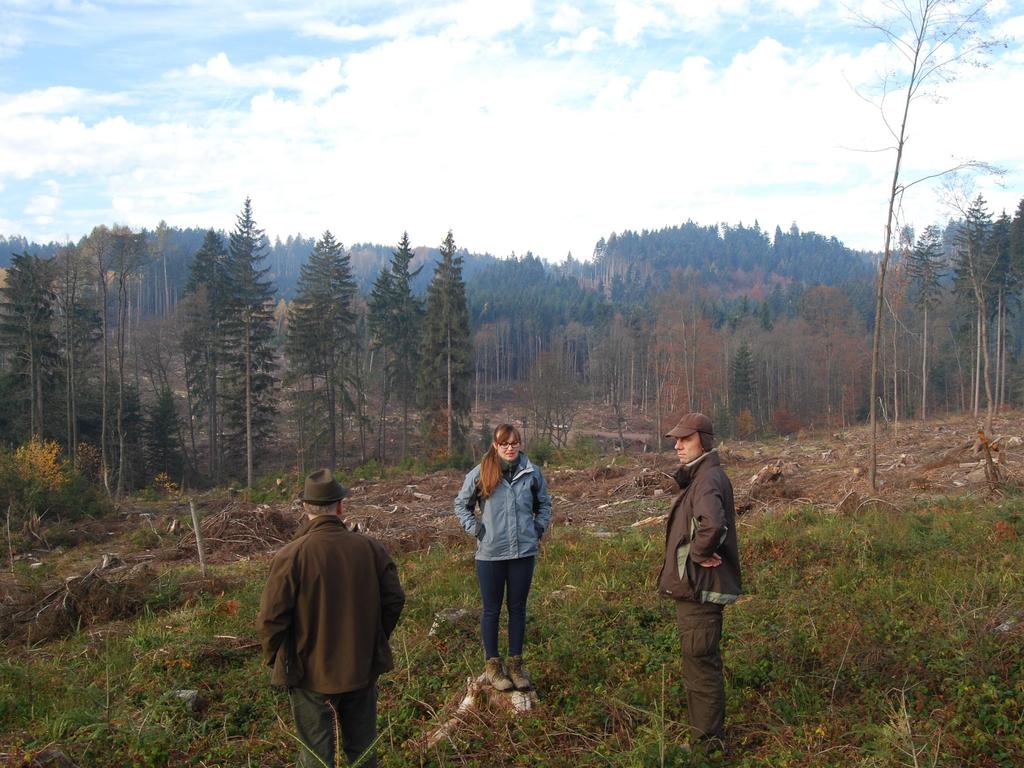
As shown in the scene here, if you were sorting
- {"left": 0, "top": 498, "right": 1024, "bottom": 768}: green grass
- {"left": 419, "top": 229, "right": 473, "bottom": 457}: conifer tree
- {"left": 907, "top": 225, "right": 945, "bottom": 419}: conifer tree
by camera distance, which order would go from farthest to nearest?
{"left": 907, "top": 225, "right": 945, "bottom": 419}: conifer tree < {"left": 419, "top": 229, "right": 473, "bottom": 457}: conifer tree < {"left": 0, "top": 498, "right": 1024, "bottom": 768}: green grass

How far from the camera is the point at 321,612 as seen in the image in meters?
3.30

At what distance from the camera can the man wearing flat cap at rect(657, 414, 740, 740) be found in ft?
11.8

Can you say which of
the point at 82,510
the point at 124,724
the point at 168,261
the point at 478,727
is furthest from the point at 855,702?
the point at 168,261

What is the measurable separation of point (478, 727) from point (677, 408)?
40.4m

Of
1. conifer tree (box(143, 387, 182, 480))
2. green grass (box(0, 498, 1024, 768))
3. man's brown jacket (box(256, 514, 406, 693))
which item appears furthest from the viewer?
conifer tree (box(143, 387, 182, 480))

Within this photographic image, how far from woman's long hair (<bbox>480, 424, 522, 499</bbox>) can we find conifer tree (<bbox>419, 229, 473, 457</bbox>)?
27066 millimetres

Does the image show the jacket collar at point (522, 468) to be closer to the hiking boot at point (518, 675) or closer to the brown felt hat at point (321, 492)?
the hiking boot at point (518, 675)

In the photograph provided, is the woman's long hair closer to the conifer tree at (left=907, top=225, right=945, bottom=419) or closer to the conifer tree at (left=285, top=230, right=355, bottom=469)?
the conifer tree at (left=285, top=230, right=355, bottom=469)

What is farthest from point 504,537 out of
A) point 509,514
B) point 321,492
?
point 321,492

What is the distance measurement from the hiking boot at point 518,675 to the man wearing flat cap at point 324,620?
125 centimetres

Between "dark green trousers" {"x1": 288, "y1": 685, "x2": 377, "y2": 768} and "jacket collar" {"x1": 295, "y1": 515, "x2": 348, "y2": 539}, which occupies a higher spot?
"jacket collar" {"x1": 295, "y1": 515, "x2": 348, "y2": 539}

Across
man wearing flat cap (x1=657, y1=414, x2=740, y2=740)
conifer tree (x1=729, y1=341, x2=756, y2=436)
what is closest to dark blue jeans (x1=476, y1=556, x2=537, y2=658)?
man wearing flat cap (x1=657, y1=414, x2=740, y2=740)

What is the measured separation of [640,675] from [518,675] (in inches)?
43.9

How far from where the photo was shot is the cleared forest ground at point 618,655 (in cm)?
399
